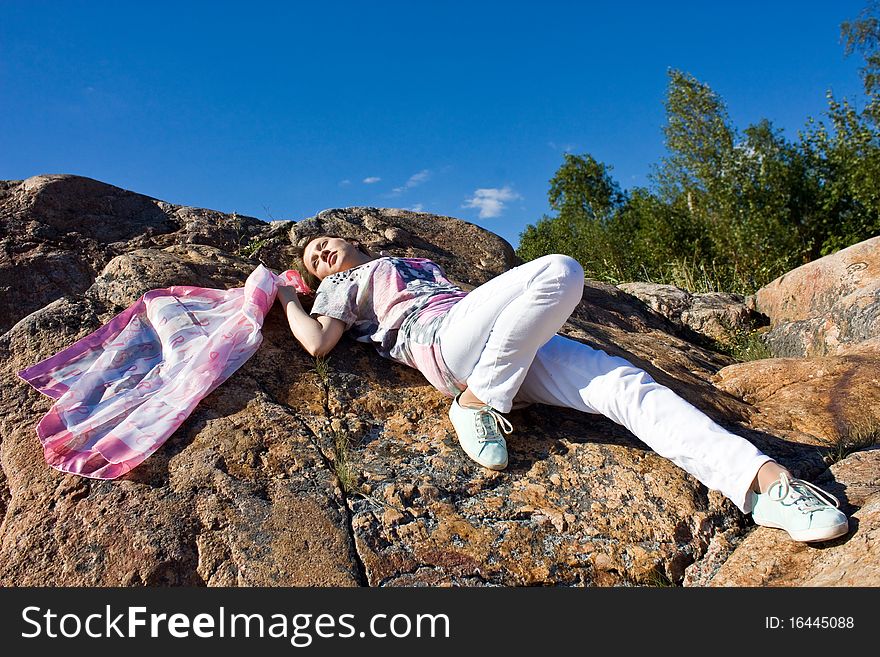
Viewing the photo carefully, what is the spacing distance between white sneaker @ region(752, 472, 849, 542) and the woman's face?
2.57 meters

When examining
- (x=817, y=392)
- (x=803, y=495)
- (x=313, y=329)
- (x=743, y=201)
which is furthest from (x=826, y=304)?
(x=743, y=201)

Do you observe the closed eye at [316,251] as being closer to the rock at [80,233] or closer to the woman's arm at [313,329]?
the woman's arm at [313,329]

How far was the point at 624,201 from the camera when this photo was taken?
2241 centimetres

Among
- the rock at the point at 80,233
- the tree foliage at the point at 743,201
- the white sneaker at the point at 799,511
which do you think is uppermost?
the tree foliage at the point at 743,201

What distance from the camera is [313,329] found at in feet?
12.0

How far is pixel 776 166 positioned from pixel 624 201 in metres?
7.52

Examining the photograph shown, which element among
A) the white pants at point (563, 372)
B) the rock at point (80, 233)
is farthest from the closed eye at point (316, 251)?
the white pants at point (563, 372)

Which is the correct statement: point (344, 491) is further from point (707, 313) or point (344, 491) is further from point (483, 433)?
point (707, 313)

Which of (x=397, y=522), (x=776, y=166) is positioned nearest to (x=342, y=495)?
(x=397, y=522)

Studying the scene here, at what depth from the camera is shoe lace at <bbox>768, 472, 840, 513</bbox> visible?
8.38ft

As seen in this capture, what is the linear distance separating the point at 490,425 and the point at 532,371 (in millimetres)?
380

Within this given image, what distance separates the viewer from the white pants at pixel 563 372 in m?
2.75

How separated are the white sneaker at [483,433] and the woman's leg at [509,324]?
6cm

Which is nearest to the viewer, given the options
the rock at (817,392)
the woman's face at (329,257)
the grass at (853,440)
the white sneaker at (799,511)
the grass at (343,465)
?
the white sneaker at (799,511)
